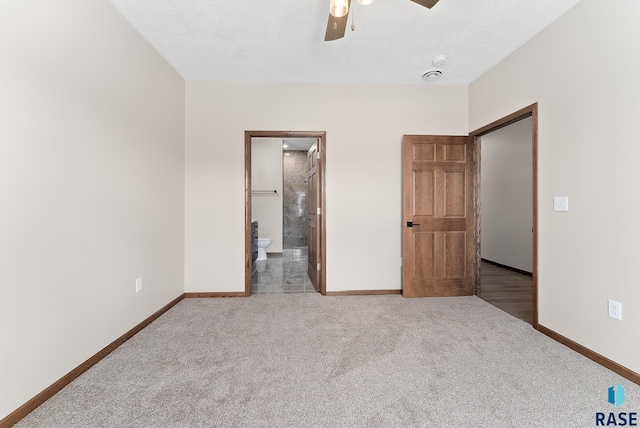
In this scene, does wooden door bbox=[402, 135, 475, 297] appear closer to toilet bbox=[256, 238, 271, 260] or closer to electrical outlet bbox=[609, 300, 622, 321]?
electrical outlet bbox=[609, 300, 622, 321]

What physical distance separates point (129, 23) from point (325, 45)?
1634mm

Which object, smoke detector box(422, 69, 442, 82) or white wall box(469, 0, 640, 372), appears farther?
smoke detector box(422, 69, 442, 82)

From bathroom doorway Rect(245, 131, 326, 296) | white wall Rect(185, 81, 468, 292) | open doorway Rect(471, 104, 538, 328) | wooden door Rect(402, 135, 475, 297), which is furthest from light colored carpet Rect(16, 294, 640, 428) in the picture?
bathroom doorway Rect(245, 131, 326, 296)

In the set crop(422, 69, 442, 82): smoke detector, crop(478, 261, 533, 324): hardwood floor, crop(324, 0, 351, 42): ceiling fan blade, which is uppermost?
crop(422, 69, 442, 82): smoke detector

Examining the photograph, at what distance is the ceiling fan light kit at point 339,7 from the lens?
5.20ft

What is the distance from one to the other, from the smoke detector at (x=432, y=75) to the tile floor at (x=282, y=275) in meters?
2.89

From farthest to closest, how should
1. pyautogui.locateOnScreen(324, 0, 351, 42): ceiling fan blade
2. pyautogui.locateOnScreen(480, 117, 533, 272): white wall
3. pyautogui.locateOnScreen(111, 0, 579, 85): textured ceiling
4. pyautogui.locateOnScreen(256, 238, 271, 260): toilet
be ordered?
pyautogui.locateOnScreen(256, 238, 271, 260): toilet, pyautogui.locateOnScreen(480, 117, 533, 272): white wall, pyautogui.locateOnScreen(111, 0, 579, 85): textured ceiling, pyautogui.locateOnScreen(324, 0, 351, 42): ceiling fan blade

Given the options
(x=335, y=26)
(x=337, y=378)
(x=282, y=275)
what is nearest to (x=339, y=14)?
(x=335, y=26)

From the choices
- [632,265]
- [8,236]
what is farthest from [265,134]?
[632,265]

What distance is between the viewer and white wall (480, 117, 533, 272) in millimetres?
4441

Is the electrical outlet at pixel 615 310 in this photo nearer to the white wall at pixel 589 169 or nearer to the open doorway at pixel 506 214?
the white wall at pixel 589 169

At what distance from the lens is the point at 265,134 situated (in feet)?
11.1

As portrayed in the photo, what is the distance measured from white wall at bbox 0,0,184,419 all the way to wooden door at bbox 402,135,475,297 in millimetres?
2717

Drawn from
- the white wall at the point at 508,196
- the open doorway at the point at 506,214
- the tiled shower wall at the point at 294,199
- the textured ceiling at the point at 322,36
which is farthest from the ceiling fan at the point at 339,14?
the tiled shower wall at the point at 294,199
